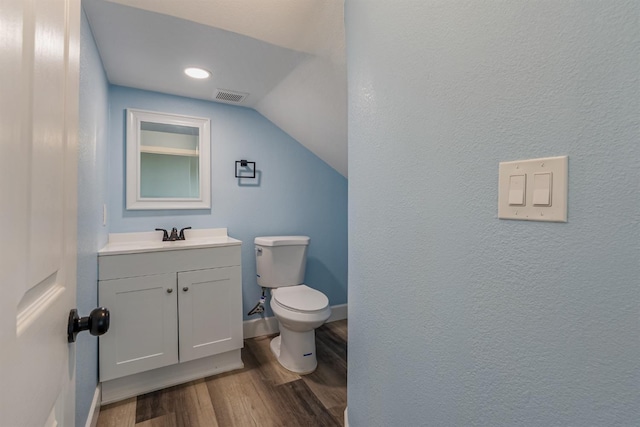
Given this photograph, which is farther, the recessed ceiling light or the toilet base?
the toilet base

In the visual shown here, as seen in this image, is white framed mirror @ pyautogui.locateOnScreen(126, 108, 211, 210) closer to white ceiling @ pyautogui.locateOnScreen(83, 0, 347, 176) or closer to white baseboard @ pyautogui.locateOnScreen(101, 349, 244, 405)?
white ceiling @ pyautogui.locateOnScreen(83, 0, 347, 176)

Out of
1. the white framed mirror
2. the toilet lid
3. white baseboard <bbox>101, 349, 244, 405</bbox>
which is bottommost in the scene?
white baseboard <bbox>101, 349, 244, 405</bbox>

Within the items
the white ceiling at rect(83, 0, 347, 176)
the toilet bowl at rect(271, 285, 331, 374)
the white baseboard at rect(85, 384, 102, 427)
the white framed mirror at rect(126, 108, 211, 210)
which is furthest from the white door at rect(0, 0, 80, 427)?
the white framed mirror at rect(126, 108, 211, 210)

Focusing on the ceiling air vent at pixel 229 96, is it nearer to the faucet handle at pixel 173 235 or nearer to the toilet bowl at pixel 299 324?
the faucet handle at pixel 173 235

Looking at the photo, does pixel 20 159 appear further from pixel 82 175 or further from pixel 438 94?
pixel 82 175

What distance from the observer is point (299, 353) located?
1.99m

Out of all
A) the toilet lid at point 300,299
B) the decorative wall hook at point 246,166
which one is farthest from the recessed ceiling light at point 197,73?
the toilet lid at point 300,299

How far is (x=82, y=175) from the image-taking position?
3.91 feet

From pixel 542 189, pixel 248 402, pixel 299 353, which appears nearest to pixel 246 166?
pixel 299 353

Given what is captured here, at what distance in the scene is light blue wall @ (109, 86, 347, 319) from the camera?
2.01 meters

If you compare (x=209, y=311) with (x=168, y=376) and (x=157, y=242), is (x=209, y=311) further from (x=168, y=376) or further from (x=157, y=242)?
(x=157, y=242)

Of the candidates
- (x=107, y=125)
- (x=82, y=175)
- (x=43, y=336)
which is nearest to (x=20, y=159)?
(x=43, y=336)

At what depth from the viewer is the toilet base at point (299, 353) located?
1981 millimetres

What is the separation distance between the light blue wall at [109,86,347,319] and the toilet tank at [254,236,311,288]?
17 centimetres
